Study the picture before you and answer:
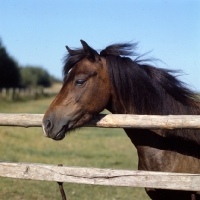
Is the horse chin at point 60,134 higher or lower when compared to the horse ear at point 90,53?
lower

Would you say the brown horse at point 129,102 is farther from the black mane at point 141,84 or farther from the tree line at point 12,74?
the tree line at point 12,74

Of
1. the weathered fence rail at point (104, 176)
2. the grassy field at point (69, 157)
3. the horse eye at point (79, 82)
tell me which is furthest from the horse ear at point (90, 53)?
the weathered fence rail at point (104, 176)

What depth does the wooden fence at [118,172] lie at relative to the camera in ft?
11.9

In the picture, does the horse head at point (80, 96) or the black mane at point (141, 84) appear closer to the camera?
the horse head at point (80, 96)

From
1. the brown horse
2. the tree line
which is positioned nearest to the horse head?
the brown horse

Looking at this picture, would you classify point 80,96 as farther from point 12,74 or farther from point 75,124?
point 12,74

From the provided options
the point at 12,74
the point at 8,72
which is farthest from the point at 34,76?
the point at 8,72

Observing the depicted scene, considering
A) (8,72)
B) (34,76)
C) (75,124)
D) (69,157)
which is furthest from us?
(34,76)

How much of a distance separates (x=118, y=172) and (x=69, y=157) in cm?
936

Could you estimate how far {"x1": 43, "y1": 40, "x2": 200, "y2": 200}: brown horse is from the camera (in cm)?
411

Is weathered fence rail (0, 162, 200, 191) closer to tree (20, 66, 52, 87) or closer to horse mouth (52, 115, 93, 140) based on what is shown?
horse mouth (52, 115, 93, 140)

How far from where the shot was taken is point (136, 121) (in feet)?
12.5

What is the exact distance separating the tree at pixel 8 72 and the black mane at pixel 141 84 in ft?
160

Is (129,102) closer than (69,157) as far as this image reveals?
Yes
